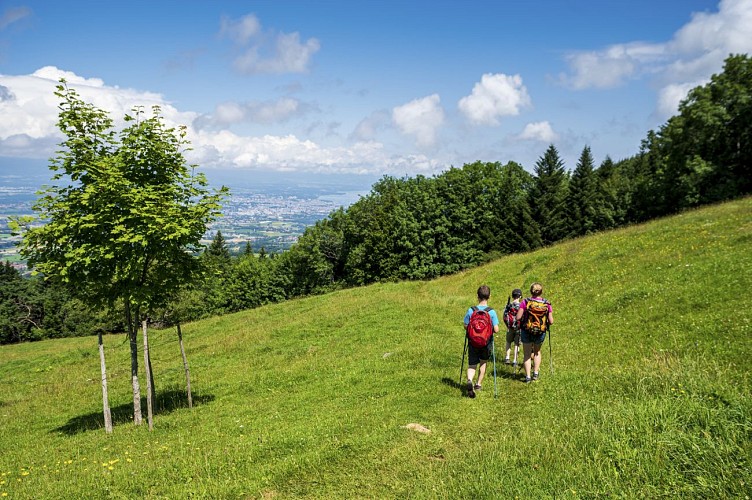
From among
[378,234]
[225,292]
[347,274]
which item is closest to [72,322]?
[225,292]

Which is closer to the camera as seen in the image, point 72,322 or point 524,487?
point 524,487

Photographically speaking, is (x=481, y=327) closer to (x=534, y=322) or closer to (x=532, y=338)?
(x=534, y=322)

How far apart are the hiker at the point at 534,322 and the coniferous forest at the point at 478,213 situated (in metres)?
38.7

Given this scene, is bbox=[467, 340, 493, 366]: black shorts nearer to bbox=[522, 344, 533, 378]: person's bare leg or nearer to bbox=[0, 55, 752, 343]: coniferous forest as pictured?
bbox=[522, 344, 533, 378]: person's bare leg

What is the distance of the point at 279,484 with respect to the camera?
23.5ft

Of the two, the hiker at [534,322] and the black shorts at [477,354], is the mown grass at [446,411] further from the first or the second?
the black shorts at [477,354]

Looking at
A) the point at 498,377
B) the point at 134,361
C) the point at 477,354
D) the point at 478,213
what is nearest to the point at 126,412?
the point at 134,361

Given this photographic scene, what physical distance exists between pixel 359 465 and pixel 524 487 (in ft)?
9.93

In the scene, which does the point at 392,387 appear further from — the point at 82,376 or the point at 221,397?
the point at 82,376

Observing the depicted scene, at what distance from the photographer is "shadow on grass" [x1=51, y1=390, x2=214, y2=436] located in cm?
1322

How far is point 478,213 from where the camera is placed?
6606 cm

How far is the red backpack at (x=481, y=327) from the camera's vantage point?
1055 centimetres

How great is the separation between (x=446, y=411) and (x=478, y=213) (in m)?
59.0

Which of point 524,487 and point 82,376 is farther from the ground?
point 524,487
